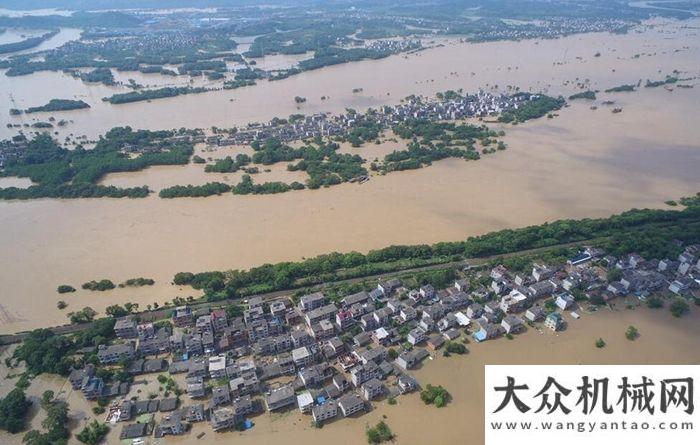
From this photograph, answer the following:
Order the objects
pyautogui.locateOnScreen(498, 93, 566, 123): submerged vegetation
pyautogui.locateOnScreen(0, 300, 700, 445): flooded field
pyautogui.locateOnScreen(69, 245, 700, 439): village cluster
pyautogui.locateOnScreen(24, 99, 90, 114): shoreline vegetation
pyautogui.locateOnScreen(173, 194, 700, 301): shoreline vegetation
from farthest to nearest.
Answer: pyautogui.locateOnScreen(24, 99, 90, 114): shoreline vegetation → pyautogui.locateOnScreen(498, 93, 566, 123): submerged vegetation → pyautogui.locateOnScreen(173, 194, 700, 301): shoreline vegetation → pyautogui.locateOnScreen(69, 245, 700, 439): village cluster → pyautogui.locateOnScreen(0, 300, 700, 445): flooded field

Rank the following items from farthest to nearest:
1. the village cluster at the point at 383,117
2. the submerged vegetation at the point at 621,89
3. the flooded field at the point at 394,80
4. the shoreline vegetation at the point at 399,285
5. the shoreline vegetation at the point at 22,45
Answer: the shoreline vegetation at the point at 22,45
the submerged vegetation at the point at 621,89
the flooded field at the point at 394,80
the village cluster at the point at 383,117
the shoreline vegetation at the point at 399,285

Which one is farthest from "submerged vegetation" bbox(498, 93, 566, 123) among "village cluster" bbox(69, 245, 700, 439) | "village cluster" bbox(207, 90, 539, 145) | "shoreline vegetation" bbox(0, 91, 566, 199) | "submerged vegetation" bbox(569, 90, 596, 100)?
"village cluster" bbox(69, 245, 700, 439)

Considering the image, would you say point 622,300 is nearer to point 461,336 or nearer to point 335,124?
point 461,336

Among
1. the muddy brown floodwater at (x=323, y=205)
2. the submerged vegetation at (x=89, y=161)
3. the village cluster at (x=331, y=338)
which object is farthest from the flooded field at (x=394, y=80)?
the village cluster at (x=331, y=338)

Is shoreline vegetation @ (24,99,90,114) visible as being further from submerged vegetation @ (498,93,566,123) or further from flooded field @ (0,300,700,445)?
submerged vegetation @ (498,93,566,123)

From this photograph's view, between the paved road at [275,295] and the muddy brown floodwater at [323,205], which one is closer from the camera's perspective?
the paved road at [275,295]

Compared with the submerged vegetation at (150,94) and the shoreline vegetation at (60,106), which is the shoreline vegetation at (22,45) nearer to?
the shoreline vegetation at (60,106)
